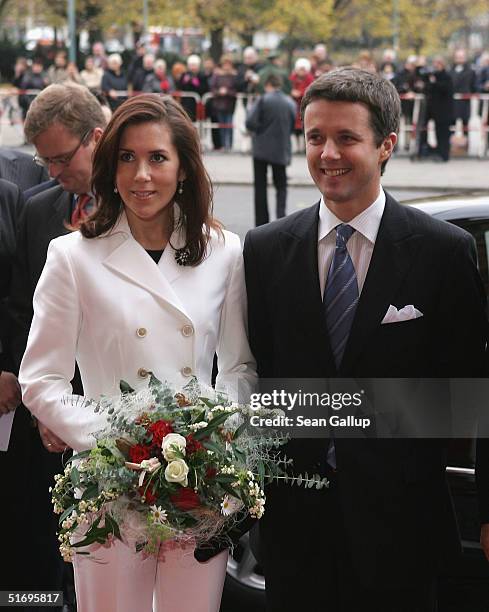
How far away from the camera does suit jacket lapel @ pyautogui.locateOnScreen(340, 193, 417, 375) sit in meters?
3.26

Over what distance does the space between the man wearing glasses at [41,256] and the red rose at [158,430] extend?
108 cm

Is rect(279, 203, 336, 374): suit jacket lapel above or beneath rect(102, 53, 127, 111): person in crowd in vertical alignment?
above

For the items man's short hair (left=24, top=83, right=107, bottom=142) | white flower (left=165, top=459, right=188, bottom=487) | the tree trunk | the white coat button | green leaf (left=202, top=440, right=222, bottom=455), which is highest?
man's short hair (left=24, top=83, right=107, bottom=142)

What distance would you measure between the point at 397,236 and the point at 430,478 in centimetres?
72

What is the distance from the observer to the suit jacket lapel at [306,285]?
3.31 meters

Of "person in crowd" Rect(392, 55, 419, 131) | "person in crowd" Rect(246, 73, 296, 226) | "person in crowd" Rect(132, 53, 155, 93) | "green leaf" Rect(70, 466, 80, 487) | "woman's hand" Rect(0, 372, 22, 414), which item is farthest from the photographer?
"person in crowd" Rect(132, 53, 155, 93)

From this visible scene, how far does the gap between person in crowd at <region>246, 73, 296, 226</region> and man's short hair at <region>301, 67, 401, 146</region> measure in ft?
39.7

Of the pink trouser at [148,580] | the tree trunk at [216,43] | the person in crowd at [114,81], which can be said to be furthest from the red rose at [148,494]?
the tree trunk at [216,43]

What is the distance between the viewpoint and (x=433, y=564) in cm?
339

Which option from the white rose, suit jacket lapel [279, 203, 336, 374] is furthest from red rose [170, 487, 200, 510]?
suit jacket lapel [279, 203, 336, 374]

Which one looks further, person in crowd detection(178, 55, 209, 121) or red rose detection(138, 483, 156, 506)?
person in crowd detection(178, 55, 209, 121)

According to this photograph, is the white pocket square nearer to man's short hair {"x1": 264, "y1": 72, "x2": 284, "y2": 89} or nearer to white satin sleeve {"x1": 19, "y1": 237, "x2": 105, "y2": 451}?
white satin sleeve {"x1": 19, "y1": 237, "x2": 105, "y2": 451}

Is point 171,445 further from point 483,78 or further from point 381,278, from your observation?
point 483,78

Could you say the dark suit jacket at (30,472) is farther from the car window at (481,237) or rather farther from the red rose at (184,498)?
the car window at (481,237)
